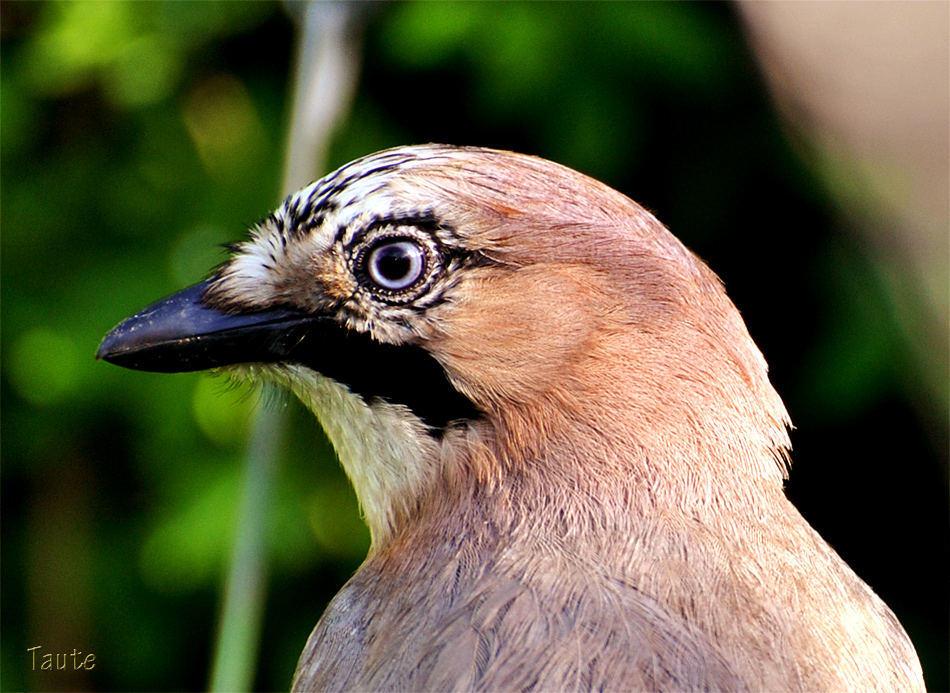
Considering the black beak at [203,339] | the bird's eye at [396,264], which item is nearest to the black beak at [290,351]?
the black beak at [203,339]

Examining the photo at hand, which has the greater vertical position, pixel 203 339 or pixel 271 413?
pixel 203 339

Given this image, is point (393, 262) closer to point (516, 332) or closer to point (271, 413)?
point (516, 332)

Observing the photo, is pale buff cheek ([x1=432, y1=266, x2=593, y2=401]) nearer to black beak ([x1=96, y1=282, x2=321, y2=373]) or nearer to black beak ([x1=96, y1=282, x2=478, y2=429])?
black beak ([x1=96, y1=282, x2=478, y2=429])

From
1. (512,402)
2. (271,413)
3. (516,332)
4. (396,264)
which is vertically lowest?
(271,413)

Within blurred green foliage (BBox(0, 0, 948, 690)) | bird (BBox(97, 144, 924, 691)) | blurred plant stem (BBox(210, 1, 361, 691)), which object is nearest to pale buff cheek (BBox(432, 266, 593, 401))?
bird (BBox(97, 144, 924, 691))

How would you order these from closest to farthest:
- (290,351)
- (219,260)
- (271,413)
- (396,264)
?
(396,264), (290,351), (271,413), (219,260)

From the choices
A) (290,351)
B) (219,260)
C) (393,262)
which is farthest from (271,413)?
(219,260)

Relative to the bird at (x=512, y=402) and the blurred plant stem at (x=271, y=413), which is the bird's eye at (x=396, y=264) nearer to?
the bird at (x=512, y=402)

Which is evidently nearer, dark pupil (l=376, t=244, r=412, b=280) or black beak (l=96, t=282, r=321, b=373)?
dark pupil (l=376, t=244, r=412, b=280)
